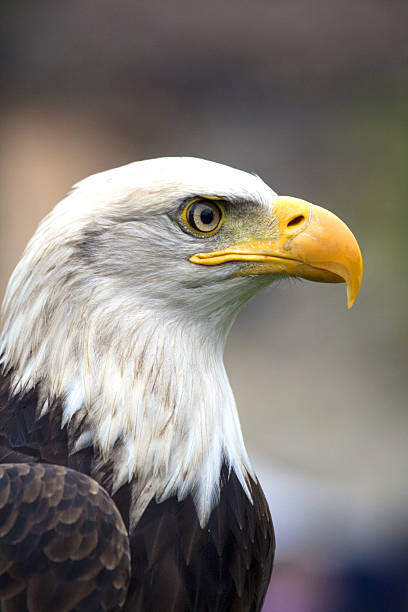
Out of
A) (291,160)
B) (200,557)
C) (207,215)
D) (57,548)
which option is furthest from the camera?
(291,160)

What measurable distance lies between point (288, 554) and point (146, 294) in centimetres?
296

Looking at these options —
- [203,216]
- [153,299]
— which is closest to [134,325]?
[153,299]

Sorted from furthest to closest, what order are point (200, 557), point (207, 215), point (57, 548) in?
1. point (207, 215)
2. point (200, 557)
3. point (57, 548)

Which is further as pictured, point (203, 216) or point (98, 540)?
point (203, 216)

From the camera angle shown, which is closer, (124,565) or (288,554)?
(124,565)

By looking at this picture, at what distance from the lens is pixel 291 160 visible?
555 cm

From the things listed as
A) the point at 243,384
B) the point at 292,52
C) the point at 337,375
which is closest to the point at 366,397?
the point at 337,375

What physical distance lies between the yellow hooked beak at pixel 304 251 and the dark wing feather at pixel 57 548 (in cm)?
59

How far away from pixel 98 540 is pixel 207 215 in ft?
2.39

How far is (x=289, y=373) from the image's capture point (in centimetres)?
636

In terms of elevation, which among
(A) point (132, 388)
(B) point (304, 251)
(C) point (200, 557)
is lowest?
(C) point (200, 557)

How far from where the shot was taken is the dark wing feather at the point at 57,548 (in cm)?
156

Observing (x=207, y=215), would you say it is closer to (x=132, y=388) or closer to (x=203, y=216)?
(x=203, y=216)

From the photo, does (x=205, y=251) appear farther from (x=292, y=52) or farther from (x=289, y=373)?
(x=289, y=373)
